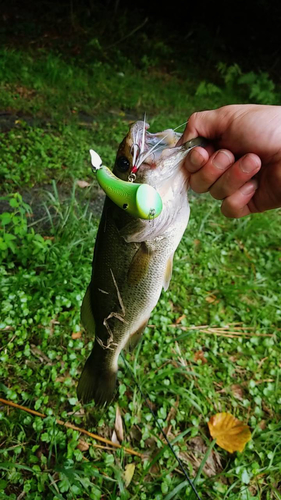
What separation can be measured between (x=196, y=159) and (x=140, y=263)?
0.47 meters

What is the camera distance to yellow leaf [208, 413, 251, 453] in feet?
7.36

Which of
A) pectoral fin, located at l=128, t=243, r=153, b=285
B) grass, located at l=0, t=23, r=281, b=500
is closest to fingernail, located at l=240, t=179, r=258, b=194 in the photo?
pectoral fin, located at l=128, t=243, r=153, b=285

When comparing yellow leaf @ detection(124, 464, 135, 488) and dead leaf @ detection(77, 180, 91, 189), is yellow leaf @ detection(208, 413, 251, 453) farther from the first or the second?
dead leaf @ detection(77, 180, 91, 189)

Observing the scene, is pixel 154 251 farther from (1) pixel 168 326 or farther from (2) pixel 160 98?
(2) pixel 160 98

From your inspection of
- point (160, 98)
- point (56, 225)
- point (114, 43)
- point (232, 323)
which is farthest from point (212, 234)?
point (114, 43)

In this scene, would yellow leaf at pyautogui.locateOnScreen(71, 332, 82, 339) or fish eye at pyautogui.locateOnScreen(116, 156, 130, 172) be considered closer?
fish eye at pyautogui.locateOnScreen(116, 156, 130, 172)

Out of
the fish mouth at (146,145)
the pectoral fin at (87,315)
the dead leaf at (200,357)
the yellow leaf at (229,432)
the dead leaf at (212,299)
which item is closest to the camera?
the fish mouth at (146,145)

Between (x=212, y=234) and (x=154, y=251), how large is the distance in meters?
2.32

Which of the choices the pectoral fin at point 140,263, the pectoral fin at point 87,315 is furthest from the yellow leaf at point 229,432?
the pectoral fin at point 140,263

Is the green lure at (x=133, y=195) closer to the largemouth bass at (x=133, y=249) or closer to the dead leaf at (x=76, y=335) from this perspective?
the largemouth bass at (x=133, y=249)

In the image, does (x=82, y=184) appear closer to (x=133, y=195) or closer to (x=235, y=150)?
(x=235, y=150)

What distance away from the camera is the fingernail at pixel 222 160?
1455 millimetres

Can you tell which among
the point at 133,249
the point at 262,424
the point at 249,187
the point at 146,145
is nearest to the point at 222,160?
the point at 249,187

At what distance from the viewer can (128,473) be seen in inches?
79.5
